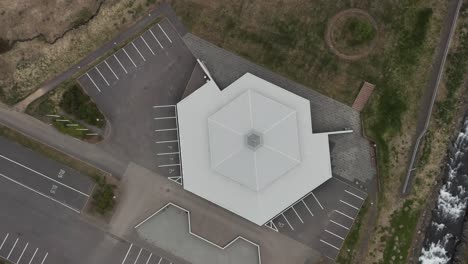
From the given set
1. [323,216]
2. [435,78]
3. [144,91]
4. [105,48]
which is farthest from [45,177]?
[435,78]

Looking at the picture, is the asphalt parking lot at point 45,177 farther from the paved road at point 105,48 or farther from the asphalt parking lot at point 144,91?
the paved road at point 105,48

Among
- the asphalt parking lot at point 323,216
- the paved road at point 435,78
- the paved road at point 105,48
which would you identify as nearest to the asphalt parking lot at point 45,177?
the paved road at point 105,48

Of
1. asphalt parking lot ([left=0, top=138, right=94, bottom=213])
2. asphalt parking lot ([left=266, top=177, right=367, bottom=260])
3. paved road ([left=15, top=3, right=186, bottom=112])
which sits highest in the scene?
paved road ([left=15, top=3, right=186, bottom=112])

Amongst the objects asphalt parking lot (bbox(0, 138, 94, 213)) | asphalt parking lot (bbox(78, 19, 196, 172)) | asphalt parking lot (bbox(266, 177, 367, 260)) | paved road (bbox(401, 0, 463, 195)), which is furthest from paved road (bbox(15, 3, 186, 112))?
paved road (bbox(401, 0, 463, 195))

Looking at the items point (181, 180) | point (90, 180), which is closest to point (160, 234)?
point (181, 180)

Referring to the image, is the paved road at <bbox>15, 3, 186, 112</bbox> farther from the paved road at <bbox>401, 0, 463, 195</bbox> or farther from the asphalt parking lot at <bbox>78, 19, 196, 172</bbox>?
the paved road at <bbox>401, 0, 463, 195</bbox>

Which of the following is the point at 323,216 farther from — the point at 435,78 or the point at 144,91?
the point at 144,91

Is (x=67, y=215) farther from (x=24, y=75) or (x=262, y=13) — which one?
(x=262, y=13)
